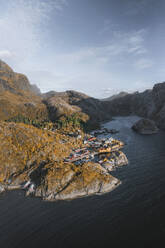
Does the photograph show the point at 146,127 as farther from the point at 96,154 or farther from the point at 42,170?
the point at 42,170

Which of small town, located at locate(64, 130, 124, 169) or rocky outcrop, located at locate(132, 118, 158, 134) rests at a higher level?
rocky outcrop, located at locate(132, 118, 158, 134)

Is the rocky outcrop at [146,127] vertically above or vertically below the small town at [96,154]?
→ above

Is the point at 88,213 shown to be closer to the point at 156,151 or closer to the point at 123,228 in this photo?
the point at 123,228

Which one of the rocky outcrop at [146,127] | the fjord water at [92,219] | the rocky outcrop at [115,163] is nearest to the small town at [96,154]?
the rocky outcrop at [115,163]

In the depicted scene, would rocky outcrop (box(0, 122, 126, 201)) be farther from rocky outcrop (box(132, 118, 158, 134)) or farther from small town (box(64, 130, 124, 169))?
rocky outcrop (box(132, 118, 158, 134))

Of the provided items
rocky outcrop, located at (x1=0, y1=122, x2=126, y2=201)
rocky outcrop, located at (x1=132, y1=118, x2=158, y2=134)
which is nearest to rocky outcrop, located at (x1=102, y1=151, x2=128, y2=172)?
rocky outcrop, located at (x1=0, y1=122, x2=126, y2=201)

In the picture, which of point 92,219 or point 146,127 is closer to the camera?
point 92,219

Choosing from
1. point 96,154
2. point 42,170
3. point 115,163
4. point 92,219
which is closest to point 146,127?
point 96,154

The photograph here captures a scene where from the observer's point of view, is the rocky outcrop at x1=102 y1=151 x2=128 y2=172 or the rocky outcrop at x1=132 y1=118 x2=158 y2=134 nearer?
the rocky outcrop at x1=102 y1=151 x2=128 y2=172

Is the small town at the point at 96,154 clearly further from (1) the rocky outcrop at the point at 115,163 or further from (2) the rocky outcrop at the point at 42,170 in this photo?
(2) the rocky outcrop at the point at 42,170
